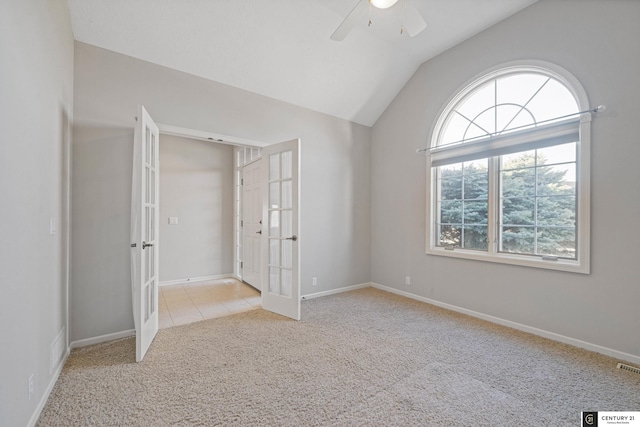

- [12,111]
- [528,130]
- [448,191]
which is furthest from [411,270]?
[12,111]

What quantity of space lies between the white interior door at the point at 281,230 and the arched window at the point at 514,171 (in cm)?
193

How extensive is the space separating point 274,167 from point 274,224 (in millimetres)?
740

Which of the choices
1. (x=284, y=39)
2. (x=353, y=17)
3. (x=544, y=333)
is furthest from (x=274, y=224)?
(x=544, y=333)

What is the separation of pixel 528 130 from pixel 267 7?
2.99 meters

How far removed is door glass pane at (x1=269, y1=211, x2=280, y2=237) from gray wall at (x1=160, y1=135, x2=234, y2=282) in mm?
2194

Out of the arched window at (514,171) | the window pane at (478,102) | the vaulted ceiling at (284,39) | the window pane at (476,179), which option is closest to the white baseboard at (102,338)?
the vaulted ceiling at (284,39)

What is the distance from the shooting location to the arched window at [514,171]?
2641 mm

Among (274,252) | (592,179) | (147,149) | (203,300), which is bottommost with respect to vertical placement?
(203,300)

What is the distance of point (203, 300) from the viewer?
3840mm

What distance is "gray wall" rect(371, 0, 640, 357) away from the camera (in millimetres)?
2287

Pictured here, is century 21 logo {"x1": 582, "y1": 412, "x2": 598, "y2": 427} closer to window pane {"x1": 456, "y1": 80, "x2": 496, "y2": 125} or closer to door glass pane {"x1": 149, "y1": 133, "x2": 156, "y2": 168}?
window pane {"x1": 456, "y1": 80, "x2": 496, "y2": 125}

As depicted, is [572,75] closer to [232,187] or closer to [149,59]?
[149,59]

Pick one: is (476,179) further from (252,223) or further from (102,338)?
(102,338)

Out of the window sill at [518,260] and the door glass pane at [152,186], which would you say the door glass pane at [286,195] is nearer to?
the door glass pane at [152,186]
